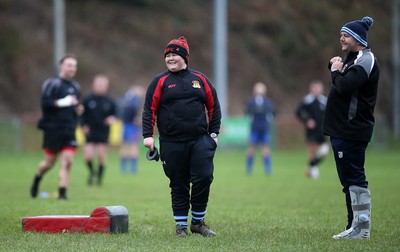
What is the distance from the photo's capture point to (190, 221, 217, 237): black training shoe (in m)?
8.98

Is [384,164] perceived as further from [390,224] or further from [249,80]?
[249,80]

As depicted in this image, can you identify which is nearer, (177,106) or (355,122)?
(355,122)

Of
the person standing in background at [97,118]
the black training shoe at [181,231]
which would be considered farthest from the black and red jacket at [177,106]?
the person standing in background at [97,118]

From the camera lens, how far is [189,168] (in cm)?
911

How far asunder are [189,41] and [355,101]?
35.6m

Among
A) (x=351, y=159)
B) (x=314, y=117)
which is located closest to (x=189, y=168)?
Result: (x=351, y=159)

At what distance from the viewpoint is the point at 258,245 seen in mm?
8070

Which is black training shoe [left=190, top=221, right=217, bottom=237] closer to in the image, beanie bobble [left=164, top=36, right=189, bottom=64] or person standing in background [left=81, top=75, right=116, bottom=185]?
beanie bobble [left=164, top=36, right=189, bottom=64]

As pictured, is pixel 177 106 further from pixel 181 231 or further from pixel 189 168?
pixel 181 231

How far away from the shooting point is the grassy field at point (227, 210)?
8.16 meters

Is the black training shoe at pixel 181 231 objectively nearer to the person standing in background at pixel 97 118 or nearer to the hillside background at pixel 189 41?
the person standing in background at pixel 97 118

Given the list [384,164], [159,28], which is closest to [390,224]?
[384,164]

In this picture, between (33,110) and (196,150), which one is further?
(33,110)

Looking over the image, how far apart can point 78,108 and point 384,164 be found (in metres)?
14.3
